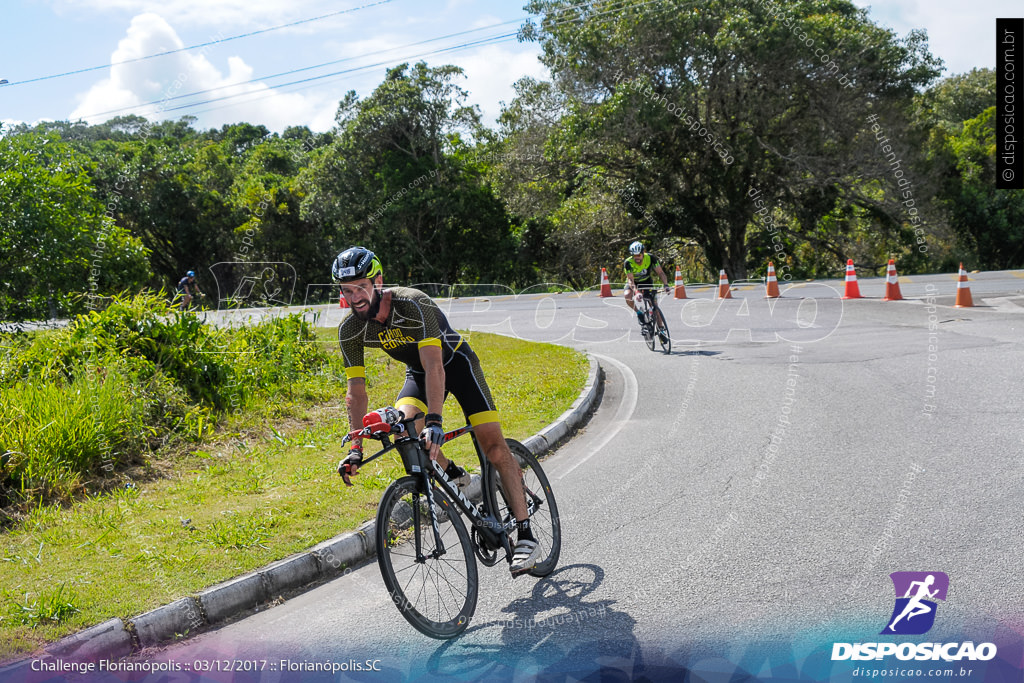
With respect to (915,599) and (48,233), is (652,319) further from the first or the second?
(915,599)

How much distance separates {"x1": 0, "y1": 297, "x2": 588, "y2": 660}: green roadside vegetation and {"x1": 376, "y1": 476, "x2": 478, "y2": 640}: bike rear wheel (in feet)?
4.85

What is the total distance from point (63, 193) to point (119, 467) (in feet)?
16.6

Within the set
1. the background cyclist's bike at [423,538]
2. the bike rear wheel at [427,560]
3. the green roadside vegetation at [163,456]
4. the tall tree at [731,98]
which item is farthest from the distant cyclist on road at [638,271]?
the tall tree at [731,98]

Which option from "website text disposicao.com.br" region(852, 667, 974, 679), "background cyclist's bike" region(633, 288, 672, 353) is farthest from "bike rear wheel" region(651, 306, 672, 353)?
"website text disposicao.com.br" region(852, 667, 974, 679)

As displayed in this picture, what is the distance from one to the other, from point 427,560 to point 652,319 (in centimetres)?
1020

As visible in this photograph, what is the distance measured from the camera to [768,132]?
1185 inches

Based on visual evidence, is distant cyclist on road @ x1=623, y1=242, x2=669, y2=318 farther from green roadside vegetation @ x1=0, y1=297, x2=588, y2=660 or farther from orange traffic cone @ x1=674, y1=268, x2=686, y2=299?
orange traffic cone @ x1=674, y1=268, x2=686, y2=299

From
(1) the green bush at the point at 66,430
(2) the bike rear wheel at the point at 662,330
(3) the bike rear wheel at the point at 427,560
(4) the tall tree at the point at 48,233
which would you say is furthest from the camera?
(2) the bike rear wheel at the point at 662,330

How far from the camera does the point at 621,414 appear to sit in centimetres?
995

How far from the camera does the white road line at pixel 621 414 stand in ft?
26.7

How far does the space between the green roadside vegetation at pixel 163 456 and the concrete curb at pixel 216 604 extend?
11 cm

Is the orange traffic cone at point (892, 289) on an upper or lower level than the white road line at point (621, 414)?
upper

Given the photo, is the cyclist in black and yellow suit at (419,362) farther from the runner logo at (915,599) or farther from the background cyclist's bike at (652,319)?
the background cyclist's bike at (652,319)

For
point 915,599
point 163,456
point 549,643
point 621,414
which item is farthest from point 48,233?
point 915,599
